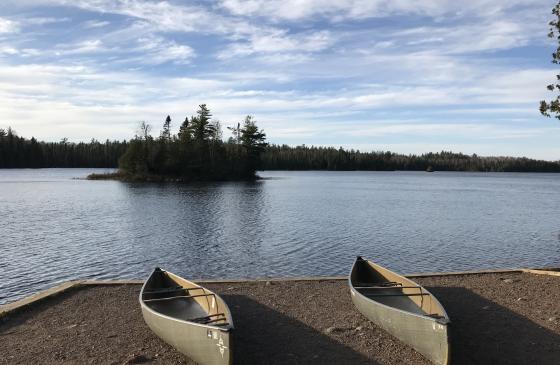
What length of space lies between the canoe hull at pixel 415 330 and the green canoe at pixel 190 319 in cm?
349

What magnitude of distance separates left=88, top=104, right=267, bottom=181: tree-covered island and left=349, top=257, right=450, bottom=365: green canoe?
3541 inches

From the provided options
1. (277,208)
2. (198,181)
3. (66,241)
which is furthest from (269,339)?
(198,181)

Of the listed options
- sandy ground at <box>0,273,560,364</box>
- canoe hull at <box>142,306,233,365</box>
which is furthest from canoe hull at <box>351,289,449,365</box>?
canoe hull at <box>142,306,233,365</box>

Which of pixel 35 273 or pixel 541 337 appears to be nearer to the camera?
pixel 541 337

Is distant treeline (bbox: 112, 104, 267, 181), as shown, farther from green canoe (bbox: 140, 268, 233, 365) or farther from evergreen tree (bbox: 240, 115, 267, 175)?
green canoe (bbox: 140, 268, 233, 365)

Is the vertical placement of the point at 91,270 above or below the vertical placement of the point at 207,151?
below

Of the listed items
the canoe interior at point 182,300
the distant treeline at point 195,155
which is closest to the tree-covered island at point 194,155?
the distant treeline at point 195,155

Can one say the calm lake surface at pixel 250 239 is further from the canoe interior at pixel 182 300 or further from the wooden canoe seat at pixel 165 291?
the wooden canoe seat at pixel 165 291

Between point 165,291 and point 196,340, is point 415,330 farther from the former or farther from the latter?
point 165,291

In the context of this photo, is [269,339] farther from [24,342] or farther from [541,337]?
[541,337]

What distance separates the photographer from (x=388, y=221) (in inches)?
1645

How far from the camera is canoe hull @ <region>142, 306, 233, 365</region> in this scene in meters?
8.66

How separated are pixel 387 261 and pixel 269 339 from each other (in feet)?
50.5

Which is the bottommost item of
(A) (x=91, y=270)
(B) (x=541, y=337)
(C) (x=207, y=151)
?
(A) (x=91, y=270)
